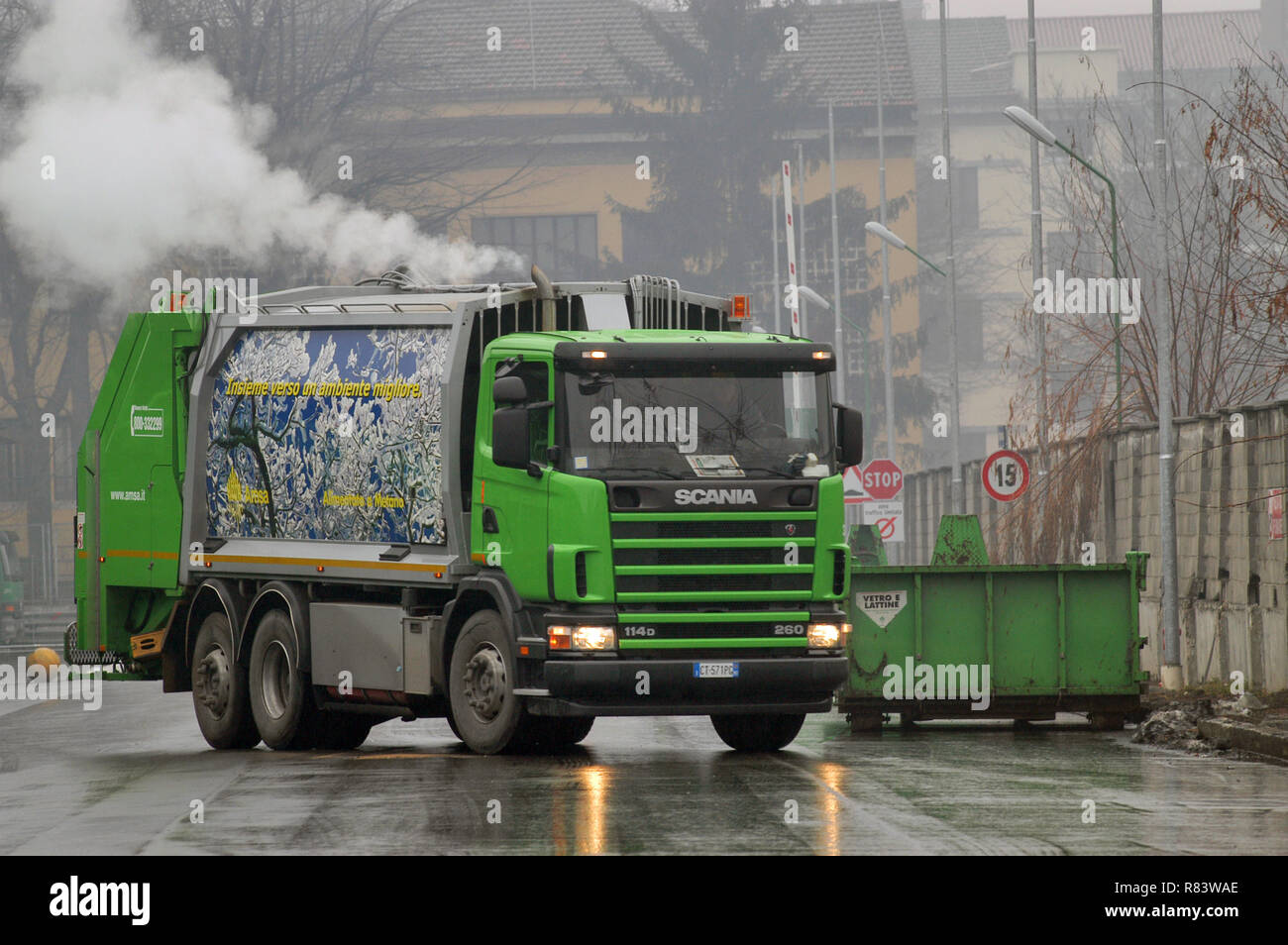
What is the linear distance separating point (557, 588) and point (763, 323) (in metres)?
59.8

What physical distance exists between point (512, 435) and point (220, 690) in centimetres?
445

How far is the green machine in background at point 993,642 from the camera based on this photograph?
62.0ft

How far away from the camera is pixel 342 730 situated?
58.3 ft

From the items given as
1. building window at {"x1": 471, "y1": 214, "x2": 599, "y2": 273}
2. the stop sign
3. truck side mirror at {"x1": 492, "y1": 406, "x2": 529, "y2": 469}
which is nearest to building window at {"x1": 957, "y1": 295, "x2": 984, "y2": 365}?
building window at {"x1": 471, "y1": 214, "x2": 599, "y2": 273}

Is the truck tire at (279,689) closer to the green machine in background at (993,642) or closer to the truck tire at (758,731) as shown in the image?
the truck tire at (758,731)

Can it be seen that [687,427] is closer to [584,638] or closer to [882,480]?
[584,638]

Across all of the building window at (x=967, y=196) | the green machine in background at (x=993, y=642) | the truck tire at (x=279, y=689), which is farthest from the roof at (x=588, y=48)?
the truck tire at (x=279, y=689)

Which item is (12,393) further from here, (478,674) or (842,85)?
(478,674)

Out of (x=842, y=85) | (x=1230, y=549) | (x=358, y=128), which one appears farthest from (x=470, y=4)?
(x=1230, y=549)

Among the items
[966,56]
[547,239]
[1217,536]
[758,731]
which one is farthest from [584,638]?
[966,56]

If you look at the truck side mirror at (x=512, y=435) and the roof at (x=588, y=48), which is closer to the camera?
the truck side mirror at (x=512, y=435)

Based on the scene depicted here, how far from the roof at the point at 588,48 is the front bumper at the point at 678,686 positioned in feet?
196

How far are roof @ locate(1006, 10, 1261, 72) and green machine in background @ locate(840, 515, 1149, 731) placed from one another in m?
91.8
